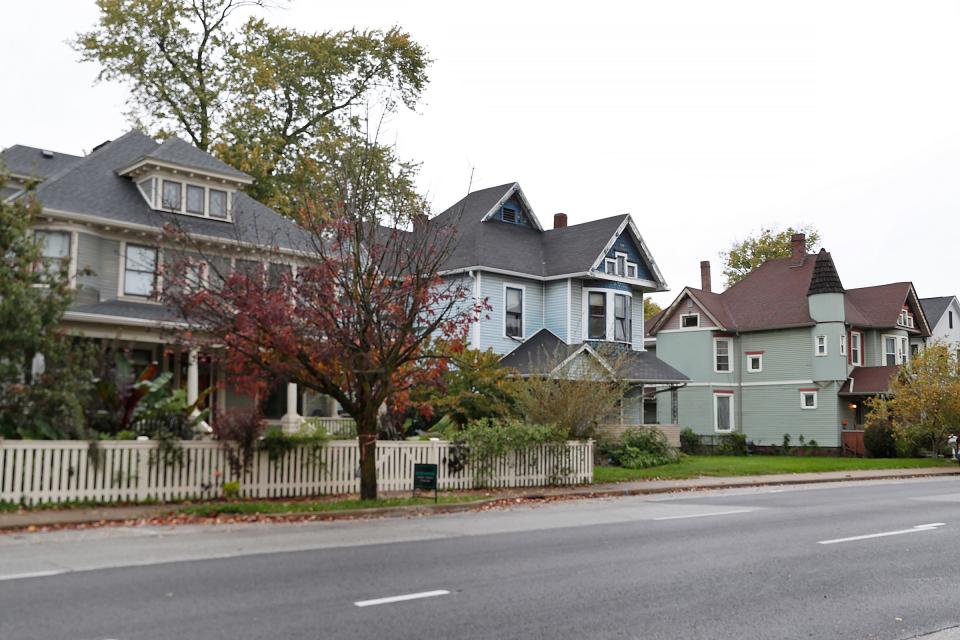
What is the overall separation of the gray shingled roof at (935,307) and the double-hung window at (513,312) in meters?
31.6

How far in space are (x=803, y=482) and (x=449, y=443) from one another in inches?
473

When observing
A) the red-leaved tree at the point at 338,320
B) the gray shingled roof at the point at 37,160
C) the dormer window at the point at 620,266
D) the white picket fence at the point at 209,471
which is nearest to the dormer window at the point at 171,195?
the gray shingled roof at the point at 37,160

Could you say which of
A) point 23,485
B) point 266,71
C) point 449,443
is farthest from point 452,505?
point 266,71

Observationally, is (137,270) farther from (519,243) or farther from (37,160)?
(519,243)

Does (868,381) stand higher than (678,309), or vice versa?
(678,309)

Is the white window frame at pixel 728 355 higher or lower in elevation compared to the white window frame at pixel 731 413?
higher

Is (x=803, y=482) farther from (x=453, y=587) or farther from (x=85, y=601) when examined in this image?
(x=85, y=601)

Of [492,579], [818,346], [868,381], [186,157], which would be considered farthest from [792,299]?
[492,579]

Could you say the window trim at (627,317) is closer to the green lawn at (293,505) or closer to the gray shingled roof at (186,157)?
the gray shingled roof at (186,157)

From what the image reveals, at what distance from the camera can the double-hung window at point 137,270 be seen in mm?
25984

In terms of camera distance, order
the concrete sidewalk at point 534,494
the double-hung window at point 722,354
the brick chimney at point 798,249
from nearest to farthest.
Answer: the concrete sidewalk at point 534,494 < the double-hung window at point 722,354 < the brick chimney at point 798,249

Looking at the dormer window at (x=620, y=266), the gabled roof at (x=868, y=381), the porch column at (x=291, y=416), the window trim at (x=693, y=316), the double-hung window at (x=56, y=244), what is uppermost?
the dormer window at (x=620, y=266)

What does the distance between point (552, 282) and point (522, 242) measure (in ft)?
8.14

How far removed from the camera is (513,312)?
119ft
